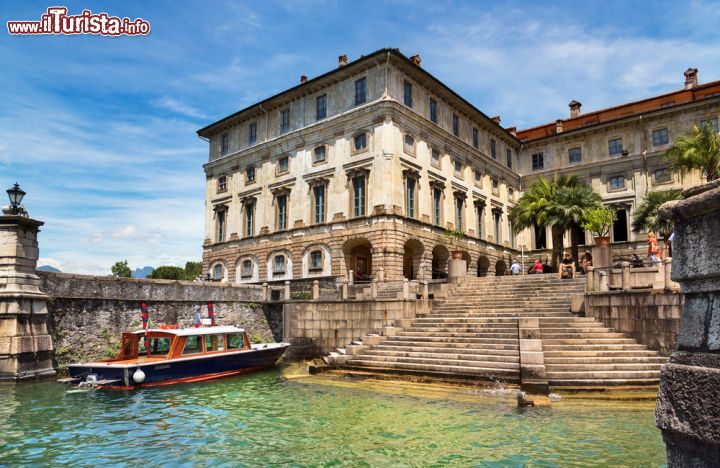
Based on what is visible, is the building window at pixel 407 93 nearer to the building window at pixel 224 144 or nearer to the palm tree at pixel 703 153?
the palm tree at pixel 703 153

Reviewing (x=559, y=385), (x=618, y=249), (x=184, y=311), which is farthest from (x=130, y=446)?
(x=618, y=249)

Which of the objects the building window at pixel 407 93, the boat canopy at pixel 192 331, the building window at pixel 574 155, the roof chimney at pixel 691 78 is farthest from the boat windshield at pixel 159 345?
the roof chimney at pixel 691 78

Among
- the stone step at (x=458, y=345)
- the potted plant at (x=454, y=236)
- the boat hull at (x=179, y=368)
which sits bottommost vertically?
the boat hull at (x=179, y=368)

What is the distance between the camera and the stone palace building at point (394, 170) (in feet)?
106

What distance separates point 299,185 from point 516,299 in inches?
768

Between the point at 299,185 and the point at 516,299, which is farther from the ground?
the point at 299,185

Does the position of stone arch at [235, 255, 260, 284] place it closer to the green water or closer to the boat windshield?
the boat windshield

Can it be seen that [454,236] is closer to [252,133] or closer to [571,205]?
[571,205]

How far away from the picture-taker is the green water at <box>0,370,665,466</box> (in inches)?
352

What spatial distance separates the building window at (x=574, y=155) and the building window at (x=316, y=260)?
2459 cm

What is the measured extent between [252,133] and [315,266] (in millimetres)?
13180

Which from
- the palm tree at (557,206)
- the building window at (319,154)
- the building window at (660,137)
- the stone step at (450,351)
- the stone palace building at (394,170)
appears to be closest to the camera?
the stone step at (450,351)

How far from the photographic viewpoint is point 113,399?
14.6 metres

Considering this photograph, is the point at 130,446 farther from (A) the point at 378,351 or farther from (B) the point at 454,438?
(A) the point at 378,351
